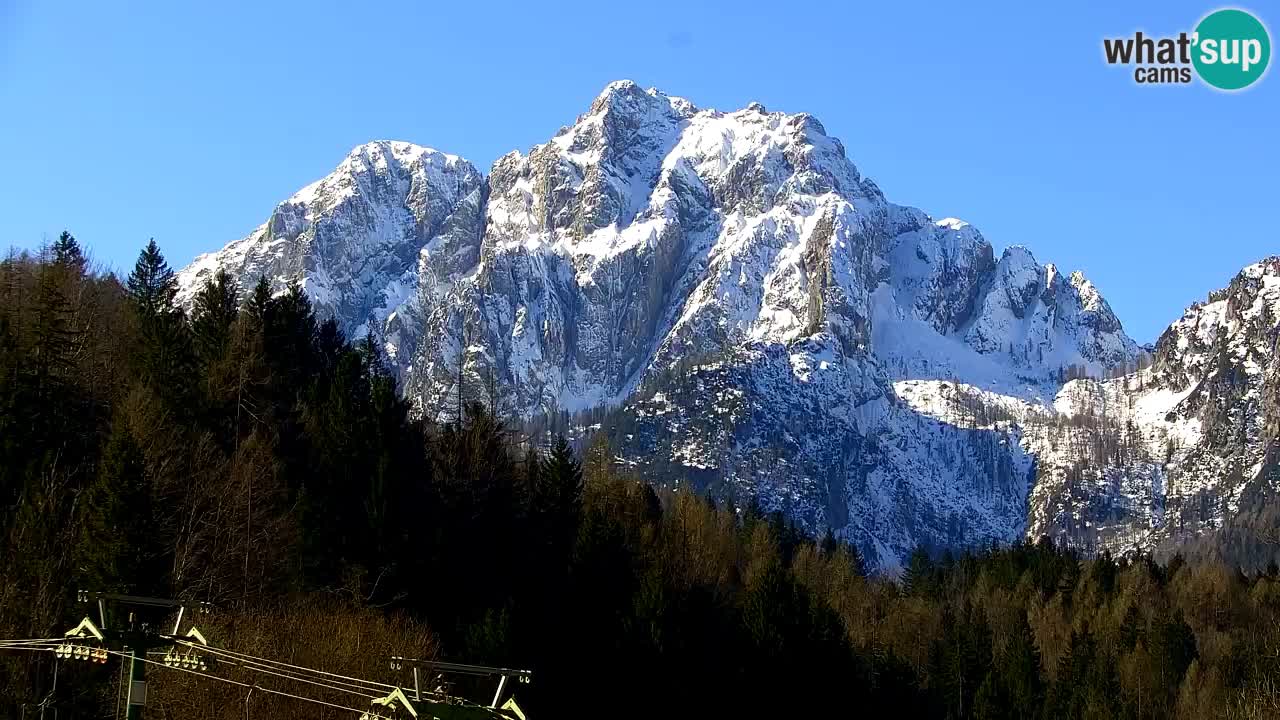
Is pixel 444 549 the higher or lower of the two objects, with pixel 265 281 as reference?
lower

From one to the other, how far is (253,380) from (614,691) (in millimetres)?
26644

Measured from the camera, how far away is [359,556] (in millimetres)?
82062

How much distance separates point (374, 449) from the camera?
88.4m

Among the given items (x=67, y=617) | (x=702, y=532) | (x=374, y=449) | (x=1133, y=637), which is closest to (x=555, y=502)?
(x=374, y=449)

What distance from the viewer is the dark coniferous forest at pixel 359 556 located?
206 ft

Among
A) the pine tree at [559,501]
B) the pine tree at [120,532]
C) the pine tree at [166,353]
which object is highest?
the pine tree at [166,353]

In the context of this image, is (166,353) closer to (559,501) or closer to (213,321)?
(213,321)

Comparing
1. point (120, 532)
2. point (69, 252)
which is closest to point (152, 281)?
point (69, 252)

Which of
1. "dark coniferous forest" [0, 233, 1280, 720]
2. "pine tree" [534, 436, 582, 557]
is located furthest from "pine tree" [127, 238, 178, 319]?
"pine tree" [534, 436, 582, 557]

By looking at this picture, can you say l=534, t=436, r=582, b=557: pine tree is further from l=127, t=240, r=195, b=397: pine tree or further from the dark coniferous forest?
l=127, t=240, r=195, b=397: pine tree

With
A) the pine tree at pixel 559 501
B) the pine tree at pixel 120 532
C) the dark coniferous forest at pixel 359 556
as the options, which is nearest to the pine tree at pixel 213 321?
the dark coniferous forest at pixel 359 556

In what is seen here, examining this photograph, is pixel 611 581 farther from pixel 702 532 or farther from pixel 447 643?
pixel 702 532

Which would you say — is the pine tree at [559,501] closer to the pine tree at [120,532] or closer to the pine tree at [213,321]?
the pine tree at [213,321]

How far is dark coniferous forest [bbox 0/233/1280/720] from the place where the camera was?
6284 centimetres
